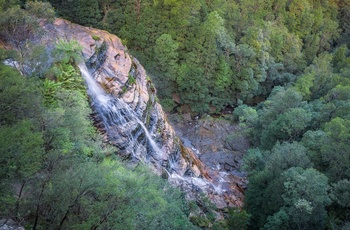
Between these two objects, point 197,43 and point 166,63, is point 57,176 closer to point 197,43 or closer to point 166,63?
point 166,63

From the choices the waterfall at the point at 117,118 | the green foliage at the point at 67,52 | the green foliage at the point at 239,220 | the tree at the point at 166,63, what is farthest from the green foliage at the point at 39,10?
the green foliage at the point at 239,220

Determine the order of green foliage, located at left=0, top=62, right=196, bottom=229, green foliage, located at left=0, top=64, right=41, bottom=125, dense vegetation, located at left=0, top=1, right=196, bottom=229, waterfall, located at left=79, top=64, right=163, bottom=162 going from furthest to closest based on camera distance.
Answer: waterfall, located at left=79, top=64, right=163, bottom=162, green foliage, located at left=0, top=64, right=41, bottom=125, dense vegetation, located at left=0, top=1, right=196, bottom=229, green foliage, located at left=0, top=62, right=196, bottom=229

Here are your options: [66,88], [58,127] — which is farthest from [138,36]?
[58,127]

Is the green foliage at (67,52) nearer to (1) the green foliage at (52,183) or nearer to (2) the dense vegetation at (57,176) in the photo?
(2) the dense vegetation at (57,176)

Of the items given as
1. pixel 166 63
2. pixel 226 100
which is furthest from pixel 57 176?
pixel 226 100

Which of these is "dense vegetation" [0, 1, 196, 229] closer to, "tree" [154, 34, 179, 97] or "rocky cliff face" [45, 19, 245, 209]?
"rocky cliff face" [45, 19, 245, 209]

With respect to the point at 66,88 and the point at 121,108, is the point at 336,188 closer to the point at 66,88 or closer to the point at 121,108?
the point at 121,108

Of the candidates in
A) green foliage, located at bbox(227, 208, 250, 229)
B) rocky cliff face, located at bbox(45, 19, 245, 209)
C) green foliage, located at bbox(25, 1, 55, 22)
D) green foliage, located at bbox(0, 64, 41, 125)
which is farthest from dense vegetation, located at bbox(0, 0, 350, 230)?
Answer: rocky cliff face, located at bbox(45, 19, 245, 209)
